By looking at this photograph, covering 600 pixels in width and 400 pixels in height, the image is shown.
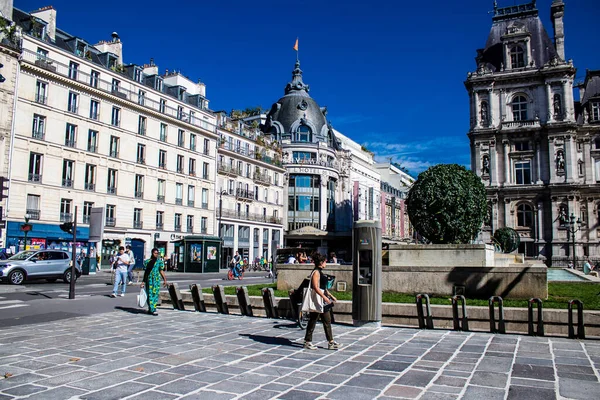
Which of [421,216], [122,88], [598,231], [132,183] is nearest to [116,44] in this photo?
[122,88]

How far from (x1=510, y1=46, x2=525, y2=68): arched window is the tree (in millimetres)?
41340

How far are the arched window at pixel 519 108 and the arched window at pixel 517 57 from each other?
12.2 ft

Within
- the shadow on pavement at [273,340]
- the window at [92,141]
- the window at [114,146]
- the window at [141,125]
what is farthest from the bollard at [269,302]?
the window at [141,125]

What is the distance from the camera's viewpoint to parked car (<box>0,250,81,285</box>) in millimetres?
21641

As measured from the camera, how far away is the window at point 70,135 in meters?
36.0

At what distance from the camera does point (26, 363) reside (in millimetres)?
7102

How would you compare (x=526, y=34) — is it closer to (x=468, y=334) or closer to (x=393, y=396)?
(x=468, y=334)

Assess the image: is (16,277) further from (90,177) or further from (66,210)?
(90,177)

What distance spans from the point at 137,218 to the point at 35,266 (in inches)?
756

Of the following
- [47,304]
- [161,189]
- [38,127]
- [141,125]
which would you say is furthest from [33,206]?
[47,304]

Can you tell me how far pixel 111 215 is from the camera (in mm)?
39094

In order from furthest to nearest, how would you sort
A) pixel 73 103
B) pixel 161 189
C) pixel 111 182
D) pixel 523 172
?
pixel 523 172 → pixel 161 189 → pixel 111 182 → pixel 73 103

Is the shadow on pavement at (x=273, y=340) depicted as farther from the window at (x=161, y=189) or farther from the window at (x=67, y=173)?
the window at (x=161, y=189)

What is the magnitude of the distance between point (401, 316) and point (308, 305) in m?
3.45
